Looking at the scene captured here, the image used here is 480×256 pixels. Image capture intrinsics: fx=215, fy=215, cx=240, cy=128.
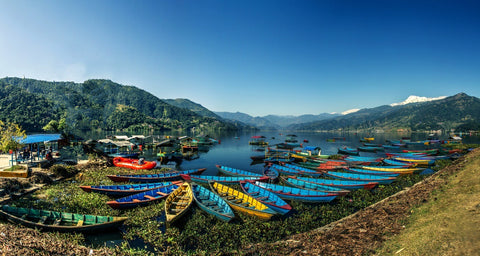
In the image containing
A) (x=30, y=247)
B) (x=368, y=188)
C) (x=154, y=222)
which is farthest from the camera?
(x=368, y=188)

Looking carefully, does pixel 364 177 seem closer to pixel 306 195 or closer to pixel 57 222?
pixel 306 195

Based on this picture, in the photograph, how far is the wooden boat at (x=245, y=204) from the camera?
1723 cm

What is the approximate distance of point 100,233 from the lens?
48.0 feet

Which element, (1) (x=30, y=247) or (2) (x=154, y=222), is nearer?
(1) (x=30, y=247)

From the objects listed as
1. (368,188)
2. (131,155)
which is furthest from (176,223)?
(131,155)

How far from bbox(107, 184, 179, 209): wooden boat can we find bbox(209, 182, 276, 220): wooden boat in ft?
16.5

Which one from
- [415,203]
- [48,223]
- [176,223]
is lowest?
[176,223]

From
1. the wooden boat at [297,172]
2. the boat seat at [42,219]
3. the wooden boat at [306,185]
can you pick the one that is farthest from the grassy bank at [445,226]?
the boat seat at [42,219]

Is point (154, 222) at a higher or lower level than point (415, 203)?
lower

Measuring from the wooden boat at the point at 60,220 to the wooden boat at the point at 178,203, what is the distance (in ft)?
10.8

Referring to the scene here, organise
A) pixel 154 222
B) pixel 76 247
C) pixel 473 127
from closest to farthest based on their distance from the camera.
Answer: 1. pixel 76 247
2. pixel 154 222
3. pixel 473 127

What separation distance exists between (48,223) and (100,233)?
11.3 ft

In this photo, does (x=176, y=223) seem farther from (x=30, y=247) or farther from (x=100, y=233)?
(x=30, y=247)

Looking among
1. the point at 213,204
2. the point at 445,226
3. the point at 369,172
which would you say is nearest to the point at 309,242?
the point at 445,226
